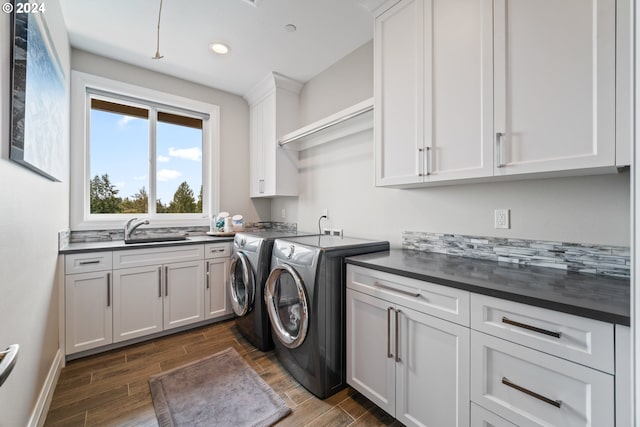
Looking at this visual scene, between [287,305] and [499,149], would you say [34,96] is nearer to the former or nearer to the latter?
[287,305]

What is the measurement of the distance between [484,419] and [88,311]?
2.74m

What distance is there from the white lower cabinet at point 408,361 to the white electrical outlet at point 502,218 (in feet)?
2.48

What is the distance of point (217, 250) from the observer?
9.24 ft

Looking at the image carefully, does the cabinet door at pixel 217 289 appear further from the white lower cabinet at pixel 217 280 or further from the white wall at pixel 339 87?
the white wall at pixel 339 87

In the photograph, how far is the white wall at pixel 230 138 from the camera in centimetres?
296

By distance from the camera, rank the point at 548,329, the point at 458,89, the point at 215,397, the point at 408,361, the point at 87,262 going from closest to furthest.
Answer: the point at 548,329, the point at 408,361, the point at 458,89, the point at 215,397, the point at 87,262

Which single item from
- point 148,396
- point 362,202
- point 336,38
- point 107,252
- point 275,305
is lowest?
point 148,396

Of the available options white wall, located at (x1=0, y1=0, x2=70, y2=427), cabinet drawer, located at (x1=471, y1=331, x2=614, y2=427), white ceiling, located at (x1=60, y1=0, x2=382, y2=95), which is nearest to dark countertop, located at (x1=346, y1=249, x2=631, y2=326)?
cabinet drawer, located at (x1=471, y1=331, x2=614, y2=427)

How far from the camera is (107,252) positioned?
7.33ft

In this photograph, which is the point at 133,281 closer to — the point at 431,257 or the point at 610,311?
the point at 431,257

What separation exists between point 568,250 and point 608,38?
3.06 feet

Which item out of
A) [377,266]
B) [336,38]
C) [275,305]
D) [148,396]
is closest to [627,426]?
[377,266]

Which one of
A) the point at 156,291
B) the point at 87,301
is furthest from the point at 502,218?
the point at 87,301

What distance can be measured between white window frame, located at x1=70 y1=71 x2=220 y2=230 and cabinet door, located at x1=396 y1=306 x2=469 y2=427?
2.67 meters
